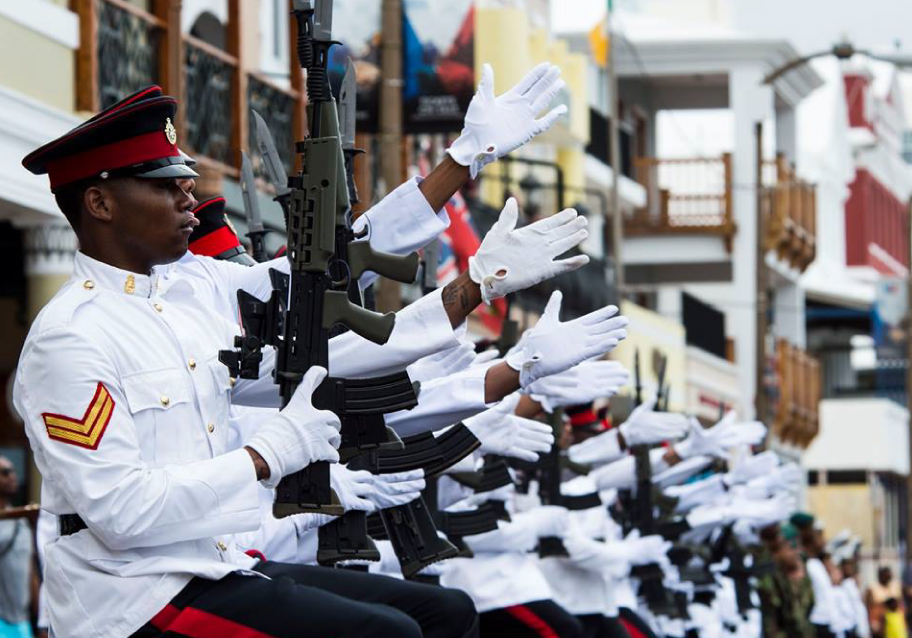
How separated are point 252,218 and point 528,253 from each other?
2963 mm

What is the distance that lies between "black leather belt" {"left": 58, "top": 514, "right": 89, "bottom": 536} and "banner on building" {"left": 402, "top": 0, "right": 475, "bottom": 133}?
1321 cm

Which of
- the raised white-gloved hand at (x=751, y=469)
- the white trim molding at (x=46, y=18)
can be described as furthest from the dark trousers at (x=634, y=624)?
the white trim molding at (x=46, y=18)

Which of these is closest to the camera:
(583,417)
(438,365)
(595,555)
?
(438,365)

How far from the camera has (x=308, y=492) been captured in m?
6.19

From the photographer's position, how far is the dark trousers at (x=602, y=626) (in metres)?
13.4

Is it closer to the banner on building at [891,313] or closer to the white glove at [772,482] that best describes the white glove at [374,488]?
the white glove at [772,482]

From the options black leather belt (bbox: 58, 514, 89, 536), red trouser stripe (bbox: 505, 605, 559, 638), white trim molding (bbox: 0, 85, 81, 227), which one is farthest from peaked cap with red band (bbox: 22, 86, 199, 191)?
white trim molding (bbox: 0, 85, 81, 227)

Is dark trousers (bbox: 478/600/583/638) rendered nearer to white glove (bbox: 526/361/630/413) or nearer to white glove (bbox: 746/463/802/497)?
white glove (bbox: 526/361/630/413)

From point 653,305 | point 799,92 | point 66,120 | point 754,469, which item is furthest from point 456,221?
point 799,92

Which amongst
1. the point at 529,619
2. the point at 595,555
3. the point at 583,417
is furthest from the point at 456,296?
the point at 583,417

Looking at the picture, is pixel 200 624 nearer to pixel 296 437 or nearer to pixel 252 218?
pixel 296 437

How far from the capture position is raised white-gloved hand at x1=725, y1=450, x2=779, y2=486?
61.3 feet

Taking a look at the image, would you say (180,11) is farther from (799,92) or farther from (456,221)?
(799,92)

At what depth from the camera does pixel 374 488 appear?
856 cm
